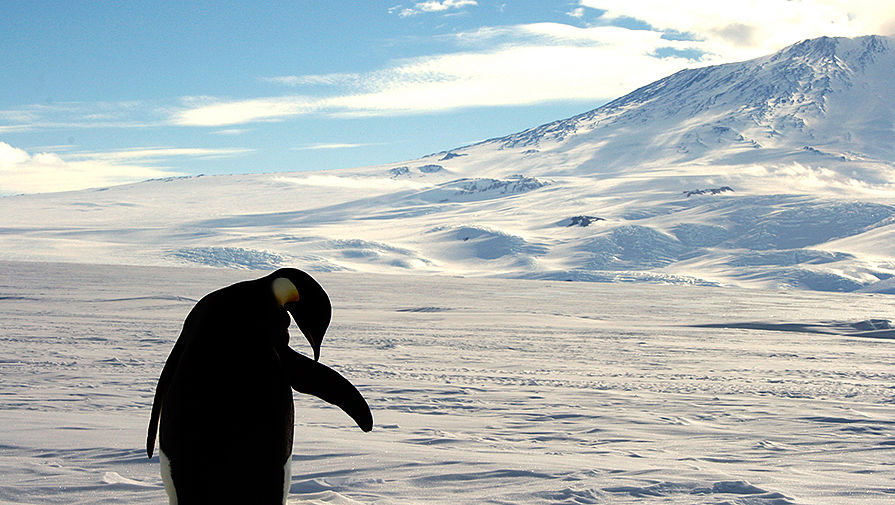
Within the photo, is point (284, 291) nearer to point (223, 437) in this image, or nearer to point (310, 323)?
point (310, 323)

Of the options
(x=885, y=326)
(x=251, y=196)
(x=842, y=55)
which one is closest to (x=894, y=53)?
(x=842, y=55)

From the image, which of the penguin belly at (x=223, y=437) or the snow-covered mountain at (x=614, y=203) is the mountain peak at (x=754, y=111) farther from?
the penguin belly at (x=223, y=437)

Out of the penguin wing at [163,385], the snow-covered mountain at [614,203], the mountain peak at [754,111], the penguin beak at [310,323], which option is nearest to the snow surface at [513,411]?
the penguin wing at [163,385]

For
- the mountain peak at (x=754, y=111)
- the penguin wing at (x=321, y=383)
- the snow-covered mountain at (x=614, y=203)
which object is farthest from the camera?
the mountain peak at (x=754, y=111)

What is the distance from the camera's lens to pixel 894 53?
563ft

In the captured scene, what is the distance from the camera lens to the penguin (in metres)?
1.91

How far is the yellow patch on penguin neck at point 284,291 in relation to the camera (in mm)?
1977

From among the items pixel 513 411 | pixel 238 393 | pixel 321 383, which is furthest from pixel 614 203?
pixel 238 393

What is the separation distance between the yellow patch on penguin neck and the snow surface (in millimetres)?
1524

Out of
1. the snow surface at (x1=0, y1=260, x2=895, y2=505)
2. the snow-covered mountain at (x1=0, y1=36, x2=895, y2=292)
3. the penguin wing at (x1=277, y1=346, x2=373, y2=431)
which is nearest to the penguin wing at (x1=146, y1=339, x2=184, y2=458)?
the penguin wing at (x1=277, y1=346, x2=373, y2=431)

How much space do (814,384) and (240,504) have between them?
26.8 ft

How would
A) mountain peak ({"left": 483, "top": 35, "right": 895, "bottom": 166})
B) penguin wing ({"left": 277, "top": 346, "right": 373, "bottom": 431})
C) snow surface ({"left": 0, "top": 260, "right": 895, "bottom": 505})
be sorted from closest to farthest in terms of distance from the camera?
1. penguin wing ({"left": 277, "top": 346, "right": 373, "bottom": 431})
2. snow surface ({"left": 0, "top": 260, "right": 895, "bottom": 505})
3. mountain peak ({"left": 483, "top": 35, "right": 895, "bottom": 166})

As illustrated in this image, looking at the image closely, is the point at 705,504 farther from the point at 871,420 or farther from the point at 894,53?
the point at 894,53

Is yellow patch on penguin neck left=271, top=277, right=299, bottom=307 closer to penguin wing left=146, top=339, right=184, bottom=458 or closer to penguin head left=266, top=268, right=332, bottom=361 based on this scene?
penguin head left=266, top=268, right=332, bottom=361
